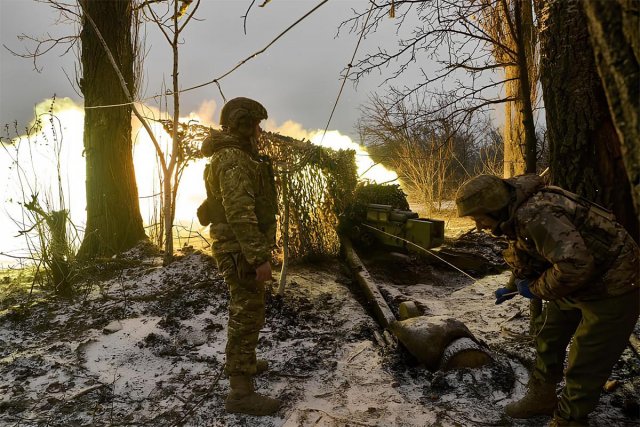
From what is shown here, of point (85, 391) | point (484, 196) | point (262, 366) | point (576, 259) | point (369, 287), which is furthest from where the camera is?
point (369, 287)

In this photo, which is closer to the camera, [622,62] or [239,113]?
[622,62]

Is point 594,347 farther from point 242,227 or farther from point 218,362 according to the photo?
point 218,362

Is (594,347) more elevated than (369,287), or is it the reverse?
(594,347)

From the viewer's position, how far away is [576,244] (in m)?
2.09

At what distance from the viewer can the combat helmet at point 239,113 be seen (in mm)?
3105

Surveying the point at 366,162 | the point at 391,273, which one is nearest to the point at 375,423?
the point at 391,273

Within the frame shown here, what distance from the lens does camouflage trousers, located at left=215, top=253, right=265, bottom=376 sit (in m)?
3.00

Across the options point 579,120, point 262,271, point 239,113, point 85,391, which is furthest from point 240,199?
point 579,120

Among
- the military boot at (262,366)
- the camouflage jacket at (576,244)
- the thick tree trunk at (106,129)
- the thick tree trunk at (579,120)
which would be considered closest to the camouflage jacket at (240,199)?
the military boot at (262,366)

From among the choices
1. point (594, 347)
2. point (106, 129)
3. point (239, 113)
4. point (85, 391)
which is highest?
point (106, 129)

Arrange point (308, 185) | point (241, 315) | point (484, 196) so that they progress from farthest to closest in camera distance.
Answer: point (308, 185) → point (241, 315) → point (484, 196)

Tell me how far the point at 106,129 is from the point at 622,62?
7482 mm

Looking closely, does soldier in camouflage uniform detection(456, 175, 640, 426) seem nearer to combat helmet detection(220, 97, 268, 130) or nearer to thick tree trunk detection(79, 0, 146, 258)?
combat helmet detection(220, 97, 268, 130)

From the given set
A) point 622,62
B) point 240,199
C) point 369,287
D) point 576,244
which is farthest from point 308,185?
point 622,62
